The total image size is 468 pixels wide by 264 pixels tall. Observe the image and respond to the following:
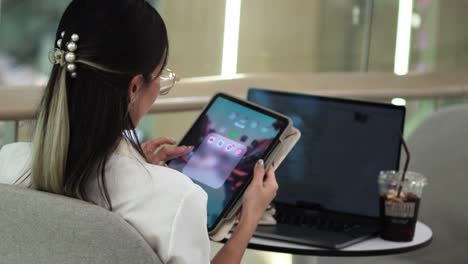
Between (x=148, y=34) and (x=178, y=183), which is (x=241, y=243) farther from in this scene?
(x=148, y=34)

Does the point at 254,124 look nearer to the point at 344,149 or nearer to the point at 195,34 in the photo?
the point at 344,149

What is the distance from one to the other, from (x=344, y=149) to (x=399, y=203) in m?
0.20

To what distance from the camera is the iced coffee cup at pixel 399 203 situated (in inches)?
73.7

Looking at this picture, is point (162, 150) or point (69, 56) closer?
point (69, 56)

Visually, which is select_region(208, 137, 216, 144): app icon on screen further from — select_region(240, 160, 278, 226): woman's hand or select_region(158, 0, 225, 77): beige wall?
select_region(158, 0, 225, 77): beige wall

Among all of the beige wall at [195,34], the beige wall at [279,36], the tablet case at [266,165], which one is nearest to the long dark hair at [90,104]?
the tablet case at [266,165]

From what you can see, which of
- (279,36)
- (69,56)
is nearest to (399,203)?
(69,56)

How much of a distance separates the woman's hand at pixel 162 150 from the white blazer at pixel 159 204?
1.51ft

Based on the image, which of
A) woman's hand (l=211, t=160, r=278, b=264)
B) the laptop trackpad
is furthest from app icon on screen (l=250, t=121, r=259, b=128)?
the laptop trackpad

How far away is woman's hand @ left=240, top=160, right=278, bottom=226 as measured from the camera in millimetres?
1581

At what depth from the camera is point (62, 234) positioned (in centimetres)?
110

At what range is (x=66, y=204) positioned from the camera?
1109 millimetres

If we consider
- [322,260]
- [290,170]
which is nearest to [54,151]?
[290,170]

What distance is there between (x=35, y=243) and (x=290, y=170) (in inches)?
40.0
